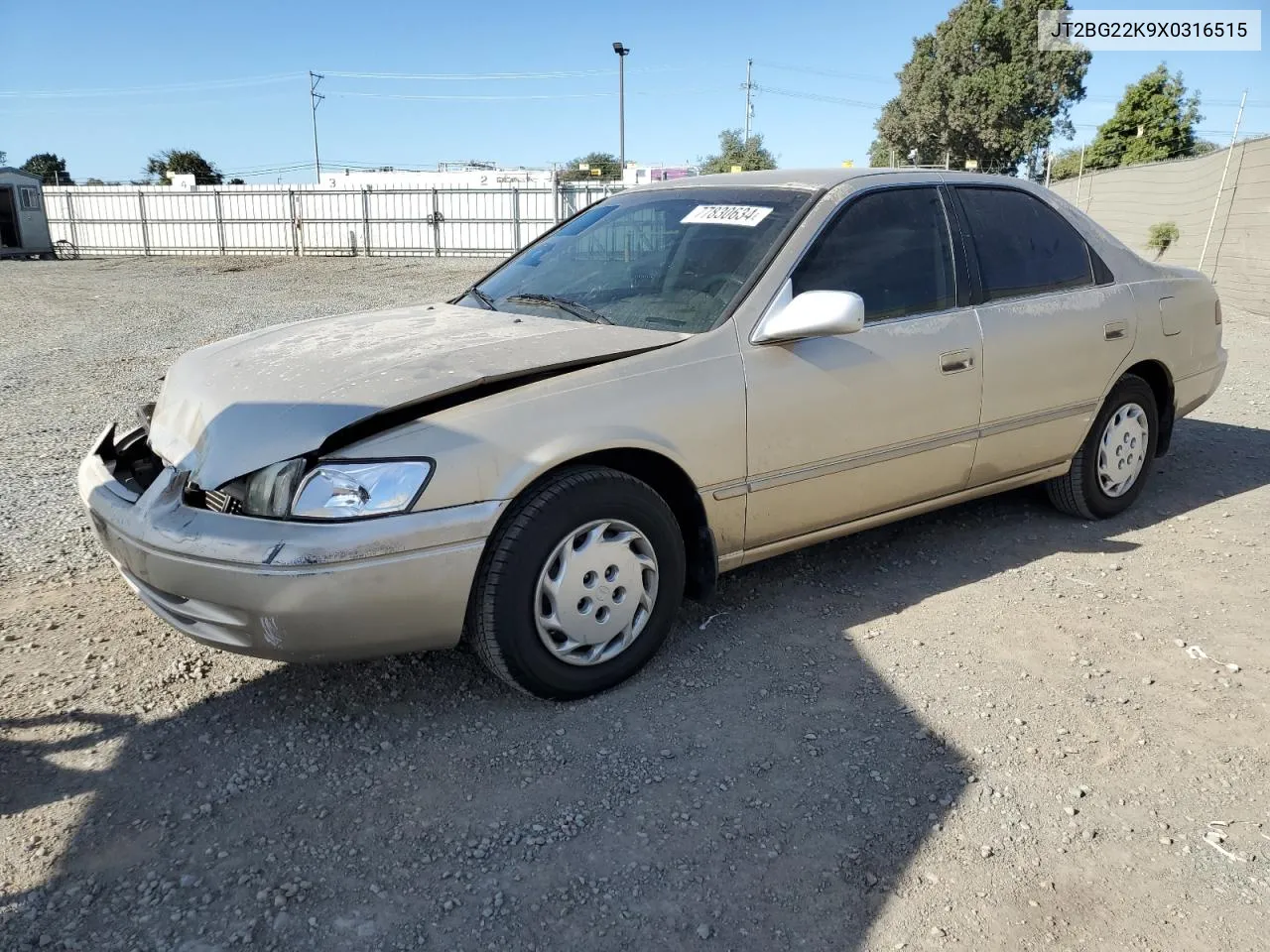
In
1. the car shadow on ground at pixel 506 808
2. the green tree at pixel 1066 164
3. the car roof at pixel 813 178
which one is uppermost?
the green tree at pixel 1066 164

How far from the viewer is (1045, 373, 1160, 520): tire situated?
4.59m

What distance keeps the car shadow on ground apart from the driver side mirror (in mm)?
1117

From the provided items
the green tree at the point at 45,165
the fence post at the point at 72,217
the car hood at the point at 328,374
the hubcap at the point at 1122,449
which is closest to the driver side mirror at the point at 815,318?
the car hood at the point at 328,374

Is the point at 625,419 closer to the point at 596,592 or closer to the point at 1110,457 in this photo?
the point at 596,592

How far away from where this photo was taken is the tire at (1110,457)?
4.59 meters

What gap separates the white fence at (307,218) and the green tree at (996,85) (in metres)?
22.6

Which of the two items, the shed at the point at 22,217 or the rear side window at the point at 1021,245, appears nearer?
the rear side window at the point at 1021,245

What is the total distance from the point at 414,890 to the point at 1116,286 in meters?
4.06

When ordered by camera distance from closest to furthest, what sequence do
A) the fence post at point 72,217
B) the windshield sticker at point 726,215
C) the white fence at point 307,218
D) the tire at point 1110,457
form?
the windshield sticker at point 726,215 < the tire at point 1110,457 < the white fence at point 307,218 < the fence post at point 72,217

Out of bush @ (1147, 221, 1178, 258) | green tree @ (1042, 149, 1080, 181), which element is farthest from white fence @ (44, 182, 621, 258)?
green tree @ (1042, 149, 1080, 181)

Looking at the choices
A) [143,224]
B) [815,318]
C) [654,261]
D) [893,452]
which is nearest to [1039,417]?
[893,452]

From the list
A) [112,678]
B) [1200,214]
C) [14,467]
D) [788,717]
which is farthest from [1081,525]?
[1200,214]

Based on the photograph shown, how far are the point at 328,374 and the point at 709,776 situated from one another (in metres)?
1.65

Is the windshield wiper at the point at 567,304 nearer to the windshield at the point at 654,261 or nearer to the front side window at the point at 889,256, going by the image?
the windshield at the point at 654,261
